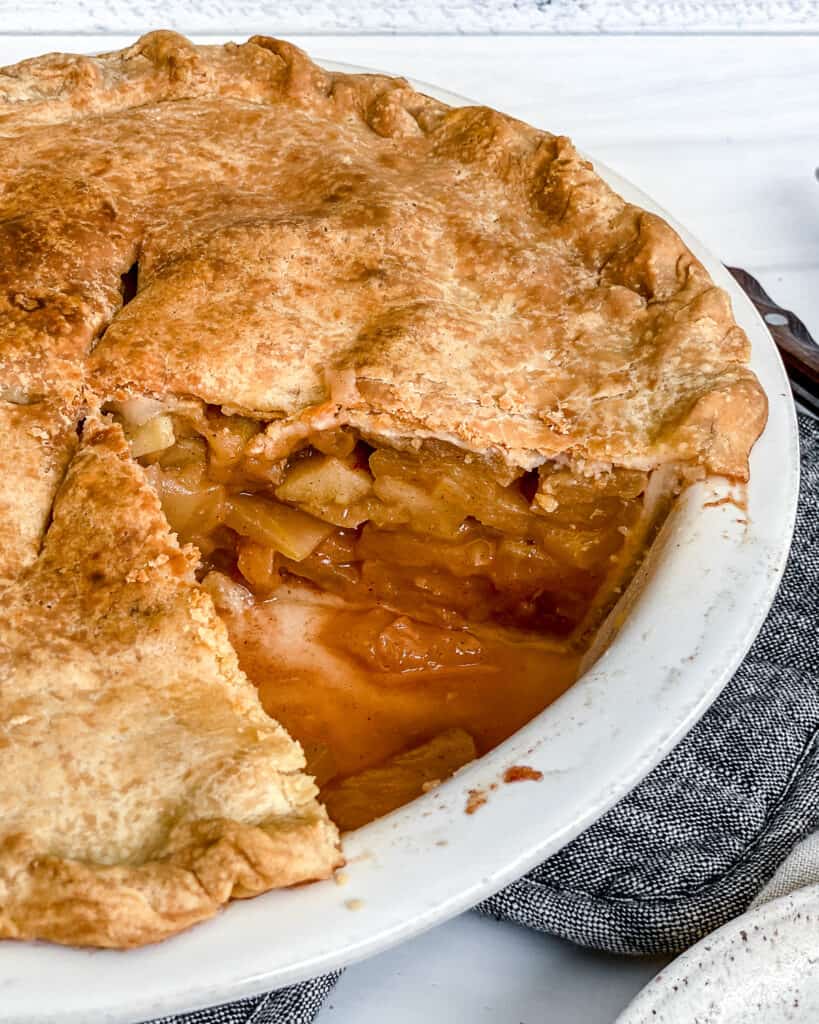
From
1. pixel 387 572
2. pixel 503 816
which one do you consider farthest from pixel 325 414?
pixel 503 816

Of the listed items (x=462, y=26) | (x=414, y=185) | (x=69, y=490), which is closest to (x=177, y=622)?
(x=69, y=490)

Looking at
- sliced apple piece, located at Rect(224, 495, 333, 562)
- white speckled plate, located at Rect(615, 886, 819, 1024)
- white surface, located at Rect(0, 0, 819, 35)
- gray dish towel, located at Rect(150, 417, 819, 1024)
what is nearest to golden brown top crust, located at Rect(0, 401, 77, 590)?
sliced apple piece, located at Rect(224, 495, 333, 562)

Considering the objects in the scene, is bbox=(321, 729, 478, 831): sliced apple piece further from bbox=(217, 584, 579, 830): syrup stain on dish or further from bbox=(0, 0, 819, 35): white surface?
bbox=(0, 0, 819, 35): white surface

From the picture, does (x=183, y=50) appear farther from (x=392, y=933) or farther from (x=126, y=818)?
(x=392, y=933)

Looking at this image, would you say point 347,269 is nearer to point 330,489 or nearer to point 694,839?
point 330,489

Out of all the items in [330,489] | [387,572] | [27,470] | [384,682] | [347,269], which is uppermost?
[347,269]

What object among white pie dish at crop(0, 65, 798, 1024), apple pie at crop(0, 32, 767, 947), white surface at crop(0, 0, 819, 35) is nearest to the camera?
white pie dish at crop(0, 65, 798, 1024)
